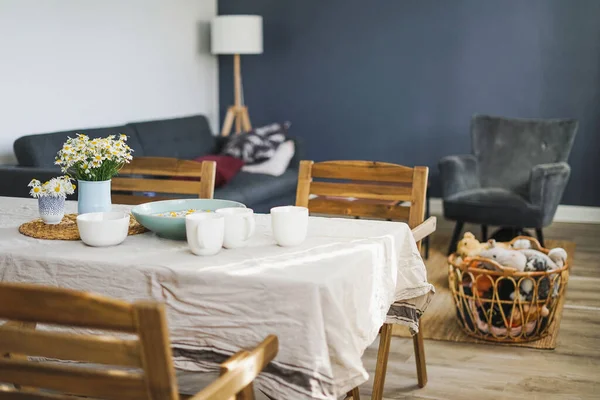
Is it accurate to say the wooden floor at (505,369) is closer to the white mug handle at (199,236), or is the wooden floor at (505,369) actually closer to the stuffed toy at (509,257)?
the stuffed toy at (509,257)

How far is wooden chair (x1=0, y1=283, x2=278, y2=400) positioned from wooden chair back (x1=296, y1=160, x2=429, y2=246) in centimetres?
134

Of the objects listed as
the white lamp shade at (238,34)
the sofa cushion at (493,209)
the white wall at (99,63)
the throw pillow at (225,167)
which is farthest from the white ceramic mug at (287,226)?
the white lamp shade at (238,34)

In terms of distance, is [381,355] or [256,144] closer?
[381,355]

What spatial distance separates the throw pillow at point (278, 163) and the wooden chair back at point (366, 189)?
2731 millimetres

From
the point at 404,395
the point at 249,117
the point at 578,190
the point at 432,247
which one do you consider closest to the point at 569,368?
the point at 404,395

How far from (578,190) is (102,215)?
4727mm

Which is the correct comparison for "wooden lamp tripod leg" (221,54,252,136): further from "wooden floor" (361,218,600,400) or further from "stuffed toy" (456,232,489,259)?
"wooden floor" (361,218,600,400)

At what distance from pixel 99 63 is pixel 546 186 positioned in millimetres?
2848

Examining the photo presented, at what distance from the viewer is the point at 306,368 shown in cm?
166

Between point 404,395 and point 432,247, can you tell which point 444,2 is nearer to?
point 432,247

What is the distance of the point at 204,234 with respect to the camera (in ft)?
6.08

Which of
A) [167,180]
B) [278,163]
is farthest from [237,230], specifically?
[278,163]

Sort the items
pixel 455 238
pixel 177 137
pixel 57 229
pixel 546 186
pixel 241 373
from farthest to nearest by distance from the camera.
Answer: pixel 177 137
pixel 455 238
pixel 546 186
pixel 57 229
pixel 241 373

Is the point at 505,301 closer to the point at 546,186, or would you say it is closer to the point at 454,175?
the point at 546,186
